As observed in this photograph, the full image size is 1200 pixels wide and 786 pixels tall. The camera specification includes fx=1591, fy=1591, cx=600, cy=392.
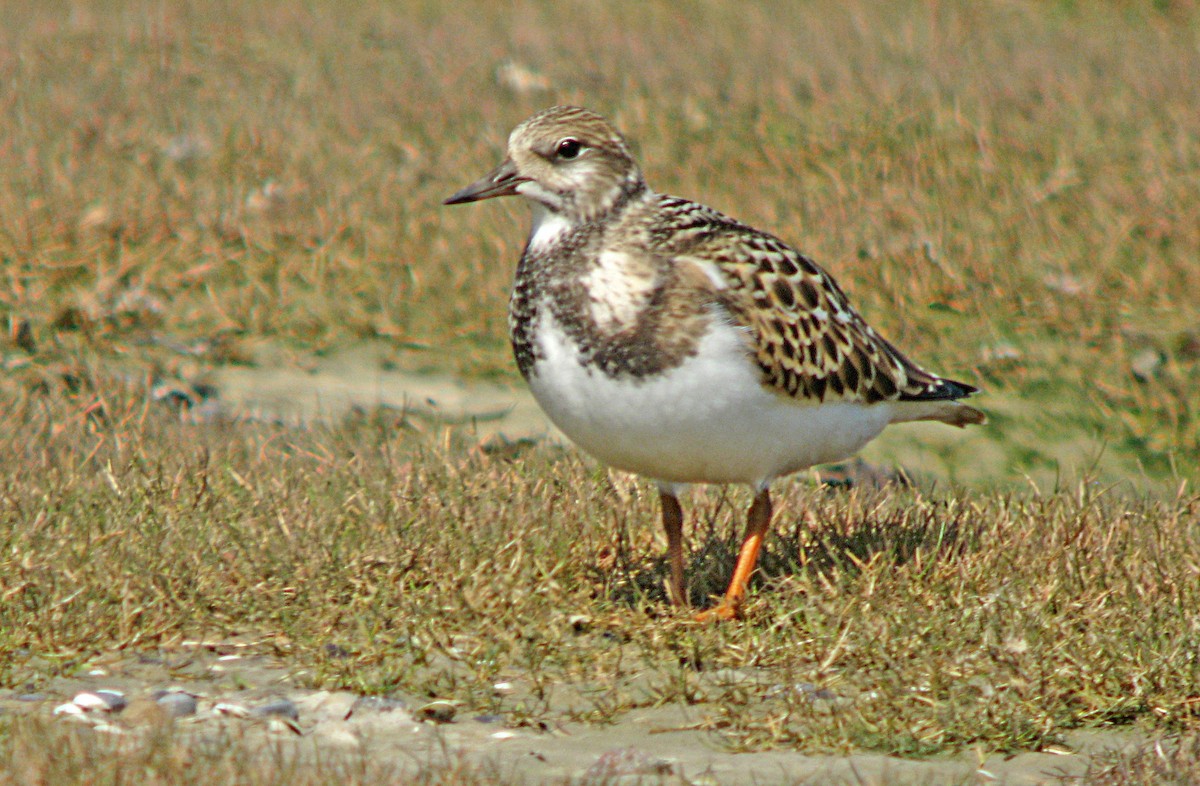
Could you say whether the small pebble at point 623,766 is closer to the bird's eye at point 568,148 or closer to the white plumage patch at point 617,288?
the white plumage patch at point 617,288

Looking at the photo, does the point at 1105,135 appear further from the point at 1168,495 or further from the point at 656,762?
the point at 656,762

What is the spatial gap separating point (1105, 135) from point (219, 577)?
775cm

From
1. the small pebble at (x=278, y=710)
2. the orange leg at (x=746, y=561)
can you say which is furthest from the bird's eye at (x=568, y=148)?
the small pebble at (x=278, y=710)

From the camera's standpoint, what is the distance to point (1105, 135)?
11188 millimetres

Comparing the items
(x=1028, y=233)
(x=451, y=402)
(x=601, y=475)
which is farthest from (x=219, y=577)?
(x=1028, y=233)

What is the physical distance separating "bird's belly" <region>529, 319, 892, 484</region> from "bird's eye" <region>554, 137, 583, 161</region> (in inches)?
28.1

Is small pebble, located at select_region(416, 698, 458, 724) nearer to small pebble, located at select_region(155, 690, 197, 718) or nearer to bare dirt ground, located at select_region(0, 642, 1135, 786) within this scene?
bare dirt ground, located at select_region(0, 642, 1135, 786)

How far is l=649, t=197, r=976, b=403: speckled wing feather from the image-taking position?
546cm

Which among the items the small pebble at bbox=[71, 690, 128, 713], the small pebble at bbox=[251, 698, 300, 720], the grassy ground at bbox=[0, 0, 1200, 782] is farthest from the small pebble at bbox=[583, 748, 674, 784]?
the small pebble at bbox=[71, 690, 128, 713]

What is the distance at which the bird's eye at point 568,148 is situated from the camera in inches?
222

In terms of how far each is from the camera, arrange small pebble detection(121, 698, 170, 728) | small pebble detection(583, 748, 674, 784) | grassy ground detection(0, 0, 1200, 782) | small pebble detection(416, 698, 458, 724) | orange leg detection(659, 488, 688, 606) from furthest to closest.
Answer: orange leg detection(659, 488, 688, 606), grassy ground detection(0, 0, 1200, 782), small pebble detection(416, 698, 458, 724), small pebble detection(121, 698, 170, 728), small pebble detection(583, 748, 674, 784)

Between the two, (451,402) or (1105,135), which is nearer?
(451,402)

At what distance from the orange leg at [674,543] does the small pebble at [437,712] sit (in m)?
1.07

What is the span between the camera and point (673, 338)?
5.20m
